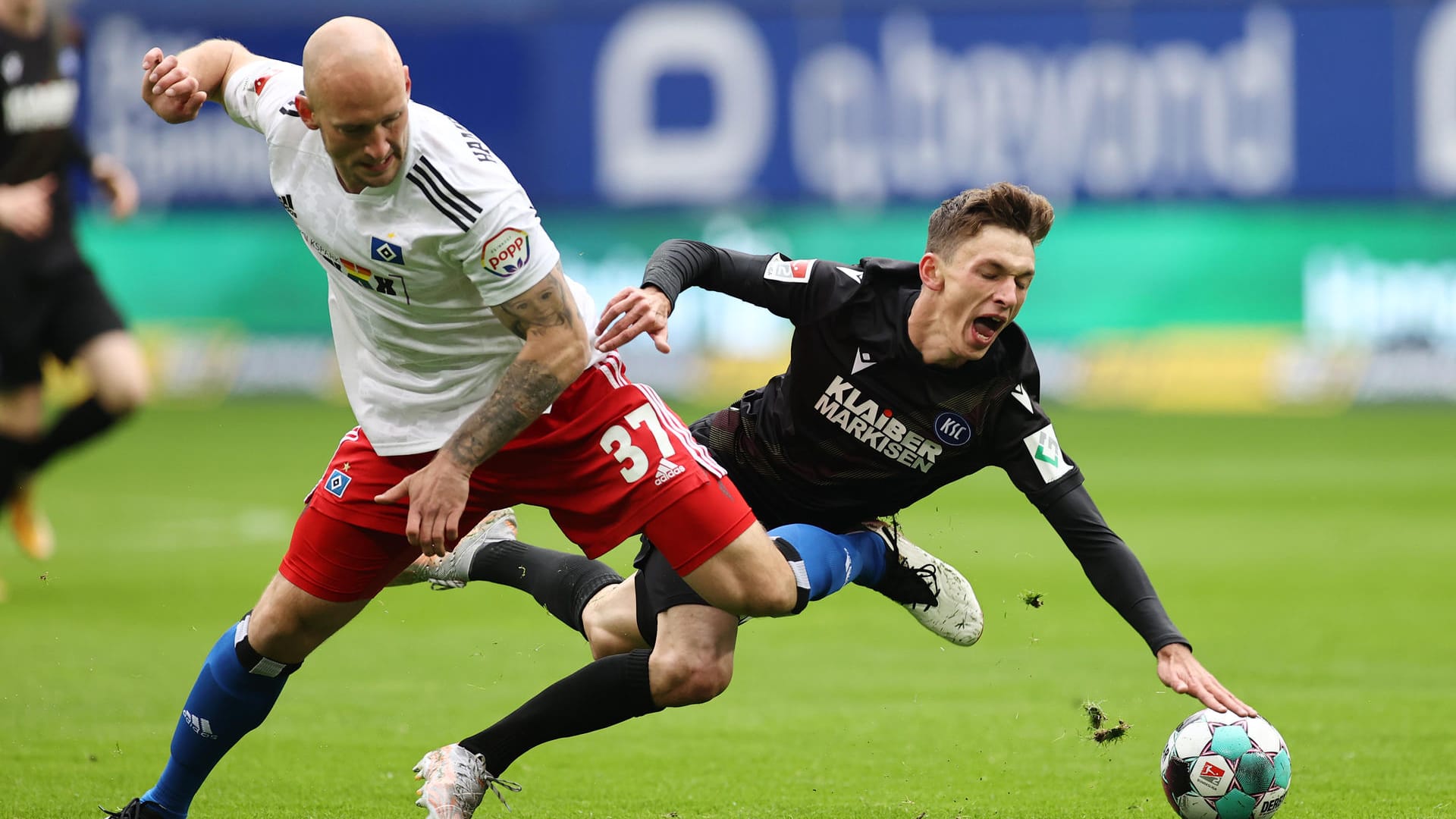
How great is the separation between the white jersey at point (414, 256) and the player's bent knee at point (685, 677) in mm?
919

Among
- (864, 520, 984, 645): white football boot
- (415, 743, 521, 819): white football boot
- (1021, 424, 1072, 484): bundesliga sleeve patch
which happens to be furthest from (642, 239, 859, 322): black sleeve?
(415, 743, 521, 819): white football boot

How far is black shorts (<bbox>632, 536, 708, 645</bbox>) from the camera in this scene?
5.47m

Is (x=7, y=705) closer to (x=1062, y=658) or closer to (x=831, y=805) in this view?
(x=831, y=805)

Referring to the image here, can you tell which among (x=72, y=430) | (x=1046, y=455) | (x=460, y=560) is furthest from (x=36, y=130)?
(x=1046, y=455)

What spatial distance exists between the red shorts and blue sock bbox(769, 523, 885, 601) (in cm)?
59

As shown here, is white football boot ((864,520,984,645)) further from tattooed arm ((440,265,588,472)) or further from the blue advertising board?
the blue advertising board

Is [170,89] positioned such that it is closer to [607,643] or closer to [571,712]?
[571,712]

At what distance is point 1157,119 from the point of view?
69.6 feet

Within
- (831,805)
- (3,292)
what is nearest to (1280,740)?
(831,805)

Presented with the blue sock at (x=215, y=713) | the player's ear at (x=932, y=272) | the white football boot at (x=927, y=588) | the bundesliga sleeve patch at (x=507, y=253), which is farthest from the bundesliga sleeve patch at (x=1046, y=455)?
the blue sock at (x=215, y=713)

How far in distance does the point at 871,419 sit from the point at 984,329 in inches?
20.3

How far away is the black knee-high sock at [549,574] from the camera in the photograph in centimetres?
615

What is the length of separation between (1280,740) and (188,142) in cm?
2104

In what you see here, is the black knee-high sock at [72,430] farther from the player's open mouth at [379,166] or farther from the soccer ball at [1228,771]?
the soccer ball at [1228,771]
